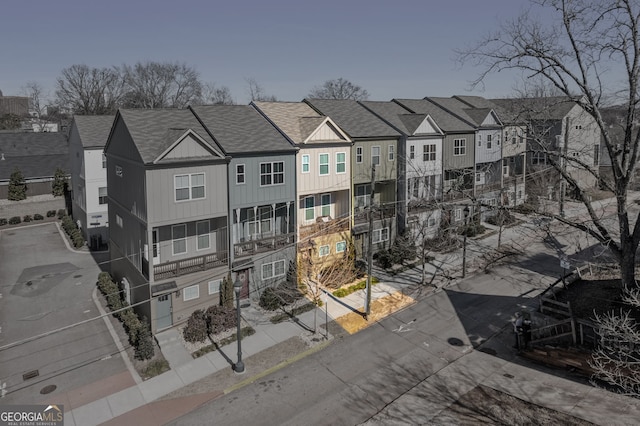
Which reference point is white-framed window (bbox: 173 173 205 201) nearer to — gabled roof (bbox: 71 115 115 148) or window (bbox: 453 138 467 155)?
gabled roof (bbox: 71 115 115 148)

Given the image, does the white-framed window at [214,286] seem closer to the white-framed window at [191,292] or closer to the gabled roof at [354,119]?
the white-framed window at [191,292]

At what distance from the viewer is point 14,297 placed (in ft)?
92.6

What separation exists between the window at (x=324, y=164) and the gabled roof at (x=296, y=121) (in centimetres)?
108

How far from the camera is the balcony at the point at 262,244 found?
25672 mm

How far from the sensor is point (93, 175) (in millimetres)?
37062

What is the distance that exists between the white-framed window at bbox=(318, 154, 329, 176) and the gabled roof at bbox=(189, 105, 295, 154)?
268cm

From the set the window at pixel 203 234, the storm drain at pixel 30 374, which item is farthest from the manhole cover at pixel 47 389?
the window at pixel 203 234

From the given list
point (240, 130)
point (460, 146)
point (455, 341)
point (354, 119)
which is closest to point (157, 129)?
point (240, 130)

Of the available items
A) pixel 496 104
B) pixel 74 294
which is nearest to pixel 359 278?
pixel 74 294

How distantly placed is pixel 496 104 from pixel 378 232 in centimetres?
2931

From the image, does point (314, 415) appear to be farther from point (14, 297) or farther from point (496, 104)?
point (496, 104)

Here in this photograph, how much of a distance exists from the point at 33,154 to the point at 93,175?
20.2 m

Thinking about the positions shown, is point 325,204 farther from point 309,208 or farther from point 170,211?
point 170,211

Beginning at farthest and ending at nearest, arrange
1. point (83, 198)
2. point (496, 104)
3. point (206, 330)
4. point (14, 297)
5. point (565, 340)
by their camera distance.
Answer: point (496, 104)
point (83, 198)
point (14, 297)
point (206, 330)
point (565, 340)
